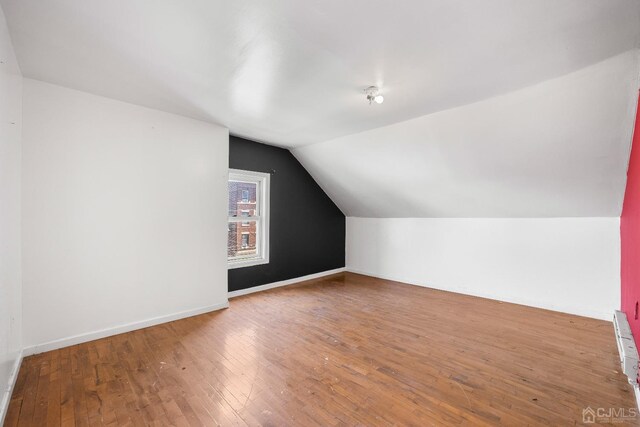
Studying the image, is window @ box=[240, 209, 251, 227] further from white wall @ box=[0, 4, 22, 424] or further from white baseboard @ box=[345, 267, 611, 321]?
white baseboard @ box=[345, 267, 611, 321]

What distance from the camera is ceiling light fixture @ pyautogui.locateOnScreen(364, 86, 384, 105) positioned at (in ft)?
8.28

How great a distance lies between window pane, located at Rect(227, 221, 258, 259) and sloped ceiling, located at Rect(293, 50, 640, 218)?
5.05 feet

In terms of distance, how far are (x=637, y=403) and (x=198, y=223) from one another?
4.12m

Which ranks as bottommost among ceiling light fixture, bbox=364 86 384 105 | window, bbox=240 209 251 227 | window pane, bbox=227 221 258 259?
window pane, bbox=227 221 258 259

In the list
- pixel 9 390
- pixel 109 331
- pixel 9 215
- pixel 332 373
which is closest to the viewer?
pixel 9 390

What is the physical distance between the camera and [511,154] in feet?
10.1

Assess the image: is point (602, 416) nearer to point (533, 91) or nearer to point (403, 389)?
point (403, 389)

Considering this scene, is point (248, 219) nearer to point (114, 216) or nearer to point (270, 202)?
point (270, 202)

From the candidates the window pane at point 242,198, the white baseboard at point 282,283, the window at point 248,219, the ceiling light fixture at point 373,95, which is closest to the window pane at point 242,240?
the window at point 248,219

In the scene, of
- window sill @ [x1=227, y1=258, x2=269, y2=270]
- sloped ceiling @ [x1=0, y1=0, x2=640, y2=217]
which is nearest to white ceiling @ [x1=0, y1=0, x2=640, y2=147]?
sloped ceiling @ [x1=0, y1=0, x2=640, y2=217]

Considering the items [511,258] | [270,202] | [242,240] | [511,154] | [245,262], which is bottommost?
[245,262]

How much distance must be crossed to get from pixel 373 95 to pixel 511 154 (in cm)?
174

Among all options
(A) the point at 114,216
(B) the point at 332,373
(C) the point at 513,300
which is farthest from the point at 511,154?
(A) the point at 114,216

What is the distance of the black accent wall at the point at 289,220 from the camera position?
4.34m
